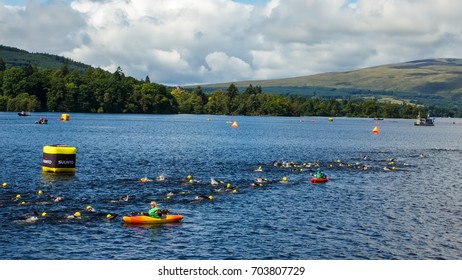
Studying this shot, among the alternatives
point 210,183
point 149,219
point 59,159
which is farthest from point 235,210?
point 59,159

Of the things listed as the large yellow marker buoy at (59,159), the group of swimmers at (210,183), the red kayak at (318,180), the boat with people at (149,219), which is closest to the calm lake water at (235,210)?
the group of swimmers at (210,183)

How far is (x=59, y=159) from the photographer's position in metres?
79.0

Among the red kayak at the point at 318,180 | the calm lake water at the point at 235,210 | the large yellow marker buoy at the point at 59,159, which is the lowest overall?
the calm lake water at the point at 235,210

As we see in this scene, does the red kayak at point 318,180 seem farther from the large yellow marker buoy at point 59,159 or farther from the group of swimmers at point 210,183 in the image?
the large yellow marker buoy at point 59,159

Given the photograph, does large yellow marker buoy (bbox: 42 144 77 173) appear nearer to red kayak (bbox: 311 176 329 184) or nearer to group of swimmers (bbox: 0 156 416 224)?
group of swimmers (bbox: 0 156 416 224)

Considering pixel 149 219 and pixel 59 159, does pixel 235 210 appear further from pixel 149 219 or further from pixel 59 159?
pixel 59 159

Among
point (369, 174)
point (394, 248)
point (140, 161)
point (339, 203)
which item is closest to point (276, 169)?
point (369, 174)

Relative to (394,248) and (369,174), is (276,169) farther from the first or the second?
(394,248)

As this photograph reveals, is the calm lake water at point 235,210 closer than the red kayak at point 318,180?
Yes

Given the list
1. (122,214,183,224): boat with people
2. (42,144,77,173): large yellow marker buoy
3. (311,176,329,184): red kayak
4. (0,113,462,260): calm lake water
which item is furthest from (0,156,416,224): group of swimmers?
(42,144,77,173): large yellow marker buoy

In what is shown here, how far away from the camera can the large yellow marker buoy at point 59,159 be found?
259 feet

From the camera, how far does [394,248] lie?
1860 inches

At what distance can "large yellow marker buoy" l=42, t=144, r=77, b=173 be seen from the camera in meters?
79.1
